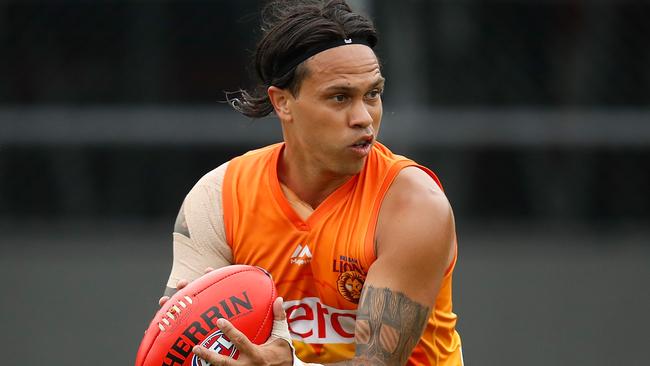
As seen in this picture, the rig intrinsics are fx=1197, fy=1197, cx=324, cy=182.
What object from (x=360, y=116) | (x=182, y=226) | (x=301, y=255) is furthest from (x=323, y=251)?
(x=182, y=226)

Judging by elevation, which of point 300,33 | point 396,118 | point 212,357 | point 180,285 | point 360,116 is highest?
point 300,33

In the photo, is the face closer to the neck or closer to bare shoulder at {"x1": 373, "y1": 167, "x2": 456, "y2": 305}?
the neck

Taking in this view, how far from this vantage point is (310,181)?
172 inches

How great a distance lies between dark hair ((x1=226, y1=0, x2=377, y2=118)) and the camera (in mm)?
4176

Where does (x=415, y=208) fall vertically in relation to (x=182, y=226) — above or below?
above

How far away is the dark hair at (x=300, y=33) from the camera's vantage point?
13.7 ft

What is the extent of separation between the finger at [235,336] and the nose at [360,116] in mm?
804

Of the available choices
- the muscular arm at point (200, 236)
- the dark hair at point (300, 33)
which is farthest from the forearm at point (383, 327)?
the dark hair at point (300, 33)

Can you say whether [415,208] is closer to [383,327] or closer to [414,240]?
[414,240]

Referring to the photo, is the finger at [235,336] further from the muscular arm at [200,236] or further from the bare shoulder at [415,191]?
the bare shoulder at [415,191]

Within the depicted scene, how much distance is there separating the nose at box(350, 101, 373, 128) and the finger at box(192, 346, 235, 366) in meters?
0.90

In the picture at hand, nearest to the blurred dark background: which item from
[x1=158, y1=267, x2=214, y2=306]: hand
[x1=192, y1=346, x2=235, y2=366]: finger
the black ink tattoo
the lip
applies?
the black ink tattoo

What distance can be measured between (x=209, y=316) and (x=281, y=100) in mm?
875

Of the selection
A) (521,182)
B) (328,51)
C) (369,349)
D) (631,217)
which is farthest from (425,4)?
(369,349)
